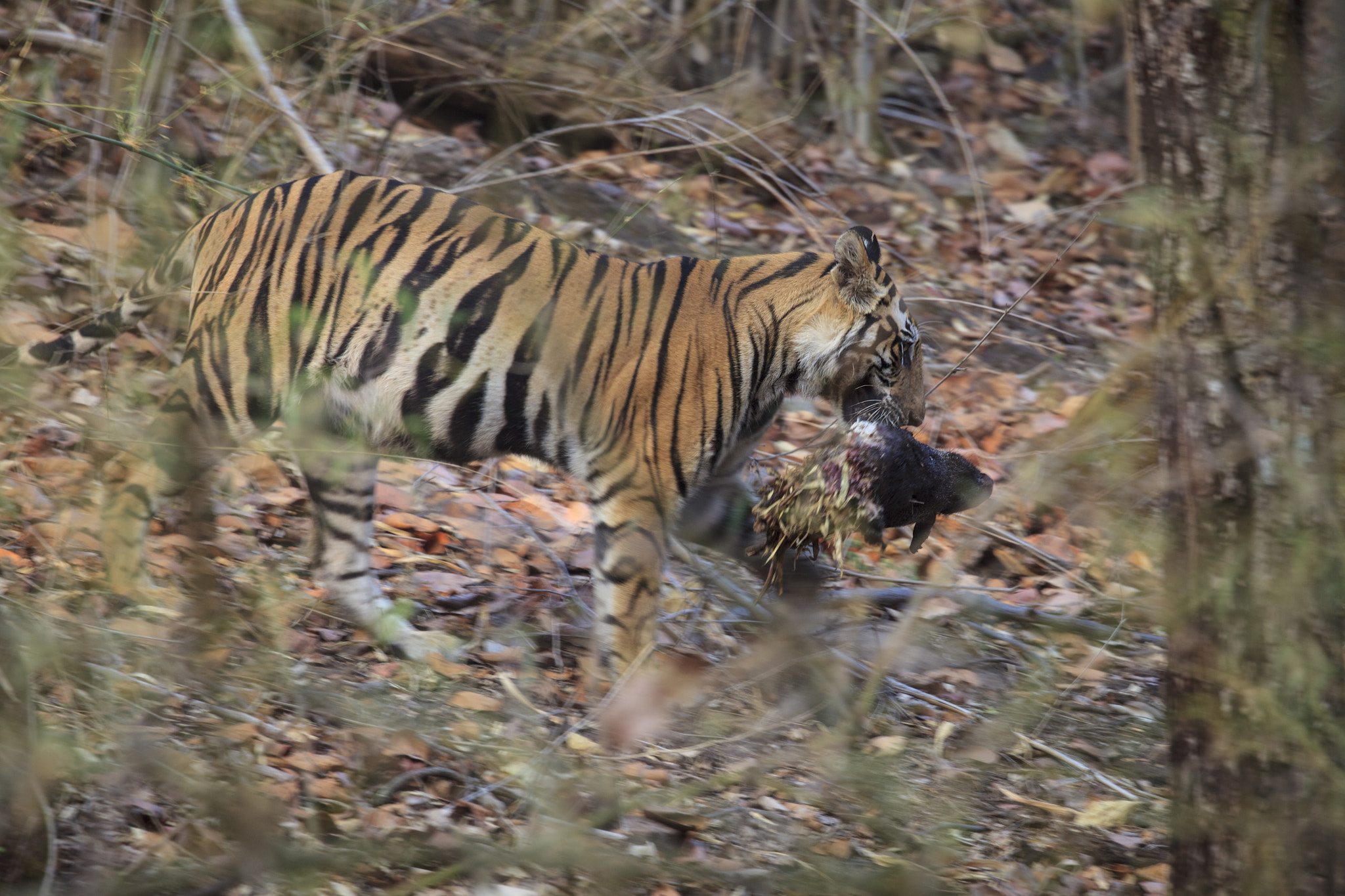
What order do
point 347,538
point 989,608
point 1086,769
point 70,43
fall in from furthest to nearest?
point 70,43 < point 347,538 < point 989,608 < point 1086,769

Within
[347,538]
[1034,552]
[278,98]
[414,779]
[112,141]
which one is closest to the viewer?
[112,141]

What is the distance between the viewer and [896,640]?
7.55ft

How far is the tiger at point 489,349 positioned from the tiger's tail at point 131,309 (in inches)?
0.4

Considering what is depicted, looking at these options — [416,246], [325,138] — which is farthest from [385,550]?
[325,138]

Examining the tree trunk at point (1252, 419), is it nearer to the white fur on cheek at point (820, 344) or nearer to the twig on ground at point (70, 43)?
the white fur on cheek at point (820, 344)

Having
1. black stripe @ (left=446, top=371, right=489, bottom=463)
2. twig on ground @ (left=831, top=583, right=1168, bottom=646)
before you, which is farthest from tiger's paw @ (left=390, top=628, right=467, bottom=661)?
twig on ground @ (left=831, top=583, right=1168, bottom=646)

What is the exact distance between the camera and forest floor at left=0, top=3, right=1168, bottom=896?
7.33 ft

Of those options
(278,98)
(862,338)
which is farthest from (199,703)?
(278,98)

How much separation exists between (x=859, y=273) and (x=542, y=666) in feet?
6.23

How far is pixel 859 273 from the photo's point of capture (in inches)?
179

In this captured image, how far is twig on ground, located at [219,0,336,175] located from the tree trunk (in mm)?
3236

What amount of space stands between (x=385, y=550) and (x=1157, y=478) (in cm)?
344

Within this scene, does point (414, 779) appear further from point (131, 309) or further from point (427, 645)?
point (131, 309)

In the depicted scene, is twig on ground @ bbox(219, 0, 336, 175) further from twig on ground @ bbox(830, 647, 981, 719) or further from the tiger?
twig on ground @ bbox(830, 647, 981, 719)
